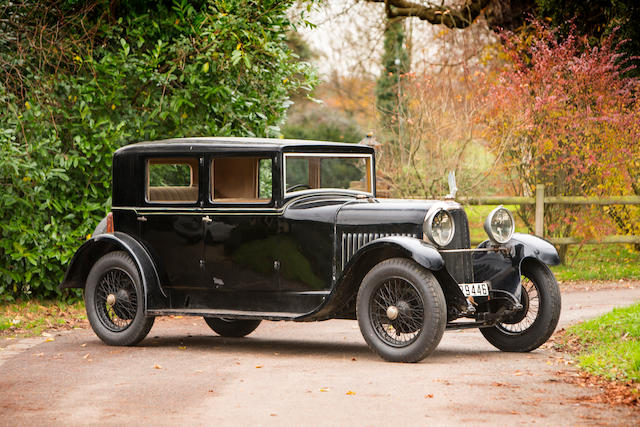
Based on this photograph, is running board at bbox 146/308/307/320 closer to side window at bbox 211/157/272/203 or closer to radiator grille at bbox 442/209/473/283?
side window at bbox 211/157/272/203

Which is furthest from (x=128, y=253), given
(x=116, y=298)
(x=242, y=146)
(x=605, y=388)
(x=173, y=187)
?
(x=605, y=388)

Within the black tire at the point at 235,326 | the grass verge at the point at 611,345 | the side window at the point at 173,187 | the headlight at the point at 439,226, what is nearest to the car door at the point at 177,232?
the side window at the point at 173,187

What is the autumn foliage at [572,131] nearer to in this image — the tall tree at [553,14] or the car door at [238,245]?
the tall tree at [553,14]

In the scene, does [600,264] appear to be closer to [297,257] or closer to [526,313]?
[526,313]

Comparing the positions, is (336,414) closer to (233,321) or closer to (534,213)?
(233,321)

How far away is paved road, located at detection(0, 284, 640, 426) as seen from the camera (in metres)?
5.63

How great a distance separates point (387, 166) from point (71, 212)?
6.56 meters

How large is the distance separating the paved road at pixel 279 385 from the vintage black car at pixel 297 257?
343 millimetres

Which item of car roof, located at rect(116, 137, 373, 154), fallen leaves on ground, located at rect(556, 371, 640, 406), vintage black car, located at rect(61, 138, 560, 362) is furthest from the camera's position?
car roof, located at rect(116, 137, 373, 154)

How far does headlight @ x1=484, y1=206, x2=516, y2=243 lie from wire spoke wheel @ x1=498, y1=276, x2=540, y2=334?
0.47 meters

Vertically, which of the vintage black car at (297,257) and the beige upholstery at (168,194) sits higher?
the beige upholstery at (168,194)

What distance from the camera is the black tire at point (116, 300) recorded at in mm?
8844

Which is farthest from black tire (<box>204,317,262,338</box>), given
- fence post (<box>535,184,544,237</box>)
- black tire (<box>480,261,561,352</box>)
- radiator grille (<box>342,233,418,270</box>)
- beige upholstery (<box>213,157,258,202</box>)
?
fence post (<box>535,184,544,237</box>)

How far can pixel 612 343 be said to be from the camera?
8.22m
